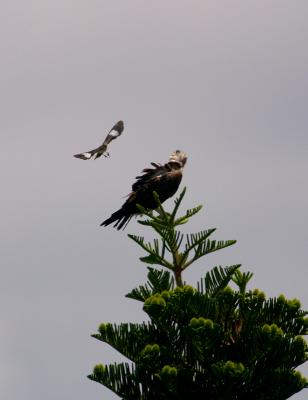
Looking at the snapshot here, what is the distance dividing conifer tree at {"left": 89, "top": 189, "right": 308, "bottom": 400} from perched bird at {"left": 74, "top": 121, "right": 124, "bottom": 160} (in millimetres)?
2570

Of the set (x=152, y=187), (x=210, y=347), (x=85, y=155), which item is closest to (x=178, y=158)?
(x=152, y=187)

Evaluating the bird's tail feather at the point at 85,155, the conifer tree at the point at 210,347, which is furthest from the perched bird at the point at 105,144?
the conifer tree at the point at 210,347

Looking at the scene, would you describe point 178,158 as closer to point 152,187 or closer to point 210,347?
point 152,187

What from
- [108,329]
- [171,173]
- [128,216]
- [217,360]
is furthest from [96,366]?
[171,173]

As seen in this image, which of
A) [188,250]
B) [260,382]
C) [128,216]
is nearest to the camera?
[260,382]

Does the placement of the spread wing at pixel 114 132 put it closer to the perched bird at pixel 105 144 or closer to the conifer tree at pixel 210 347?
the perched bird at pixel 105 144

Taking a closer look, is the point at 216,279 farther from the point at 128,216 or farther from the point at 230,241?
the point at 128,216

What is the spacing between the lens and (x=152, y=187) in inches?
660

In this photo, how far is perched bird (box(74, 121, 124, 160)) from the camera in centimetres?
1549

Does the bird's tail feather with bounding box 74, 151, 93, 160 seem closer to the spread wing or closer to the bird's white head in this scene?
the spread wing

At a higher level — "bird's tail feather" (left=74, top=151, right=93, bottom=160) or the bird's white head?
the bird's white head

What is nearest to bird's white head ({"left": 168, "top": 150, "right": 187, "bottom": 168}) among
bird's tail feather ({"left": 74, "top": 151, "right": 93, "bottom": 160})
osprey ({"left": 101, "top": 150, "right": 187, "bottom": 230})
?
osprey ({"left": 101, "top": 150, "right": 187, "bottom": 230})

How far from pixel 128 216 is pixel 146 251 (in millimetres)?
2219

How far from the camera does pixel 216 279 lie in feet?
45.7
